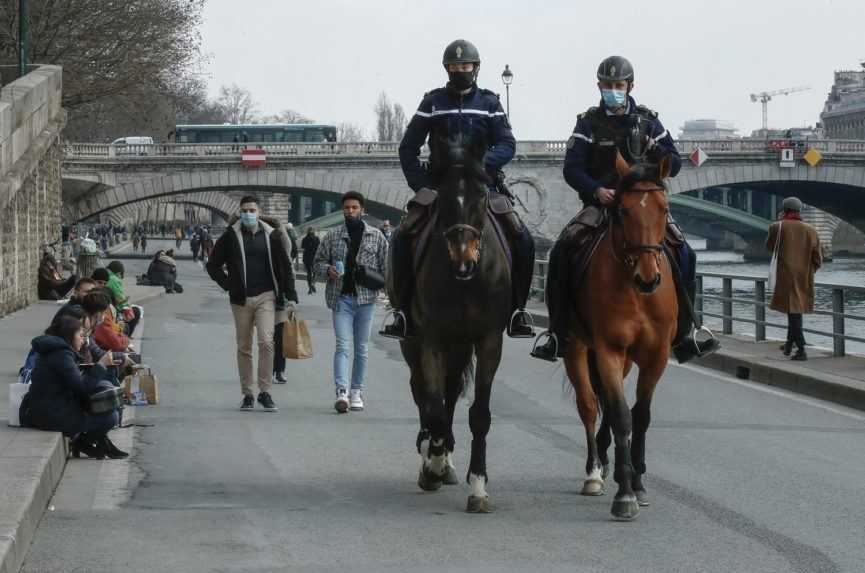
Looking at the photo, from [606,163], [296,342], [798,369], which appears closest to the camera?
[606,163]

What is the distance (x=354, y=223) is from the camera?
14.7 m

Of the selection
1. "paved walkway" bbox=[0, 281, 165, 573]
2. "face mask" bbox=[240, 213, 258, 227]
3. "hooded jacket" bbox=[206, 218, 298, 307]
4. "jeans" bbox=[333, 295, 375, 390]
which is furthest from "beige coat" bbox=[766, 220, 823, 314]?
"paved walkway" bbox=[0, 281, 165, 573]

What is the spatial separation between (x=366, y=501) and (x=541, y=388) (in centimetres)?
766

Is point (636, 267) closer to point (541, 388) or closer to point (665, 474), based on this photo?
point (665, 474)

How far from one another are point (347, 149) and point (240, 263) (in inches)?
2813

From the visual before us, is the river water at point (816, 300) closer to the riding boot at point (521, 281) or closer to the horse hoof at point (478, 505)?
the riding boot at point (521, 281)

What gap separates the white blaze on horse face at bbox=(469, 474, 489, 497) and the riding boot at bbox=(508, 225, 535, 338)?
0.98 m

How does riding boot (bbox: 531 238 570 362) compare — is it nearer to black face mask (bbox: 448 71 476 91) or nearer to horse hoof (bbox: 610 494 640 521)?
black face mask (bbox: 448 71 476 91)

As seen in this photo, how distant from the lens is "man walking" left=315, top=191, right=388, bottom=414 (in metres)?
14.6

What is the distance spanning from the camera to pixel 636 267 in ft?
29.7

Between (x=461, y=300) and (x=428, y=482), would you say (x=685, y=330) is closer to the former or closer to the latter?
(x=461, y=300)

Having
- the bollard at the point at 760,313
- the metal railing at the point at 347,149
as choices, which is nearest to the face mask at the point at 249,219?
A: the bollard at the point at 760,313

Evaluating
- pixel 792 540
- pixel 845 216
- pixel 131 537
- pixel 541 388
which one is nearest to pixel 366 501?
pixel 131 537

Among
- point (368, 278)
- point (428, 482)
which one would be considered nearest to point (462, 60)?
point (428, 482)
